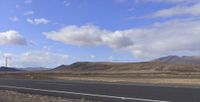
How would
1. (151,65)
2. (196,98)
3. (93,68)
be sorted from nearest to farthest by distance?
(196,98) < (151,65) < (93,68)

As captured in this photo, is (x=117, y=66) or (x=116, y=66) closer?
(x=117, y=66)

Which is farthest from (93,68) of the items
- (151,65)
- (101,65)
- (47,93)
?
(47,93)

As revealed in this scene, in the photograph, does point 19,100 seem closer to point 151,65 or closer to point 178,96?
point 178,96

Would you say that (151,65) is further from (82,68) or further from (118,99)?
(118,99)

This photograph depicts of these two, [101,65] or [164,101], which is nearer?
[164,101]

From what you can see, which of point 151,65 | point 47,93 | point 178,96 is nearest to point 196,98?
point 178,96

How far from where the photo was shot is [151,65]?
128 meters

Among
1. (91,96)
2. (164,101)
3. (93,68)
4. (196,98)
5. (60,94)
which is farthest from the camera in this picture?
(93,68)

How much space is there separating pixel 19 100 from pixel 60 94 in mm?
3503

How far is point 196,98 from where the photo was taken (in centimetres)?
2077

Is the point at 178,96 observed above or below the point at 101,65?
below

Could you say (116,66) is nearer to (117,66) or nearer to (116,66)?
(116,66)

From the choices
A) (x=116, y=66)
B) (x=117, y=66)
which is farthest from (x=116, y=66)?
(x=117, y=66)

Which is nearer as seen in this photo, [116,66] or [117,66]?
[117,66]
